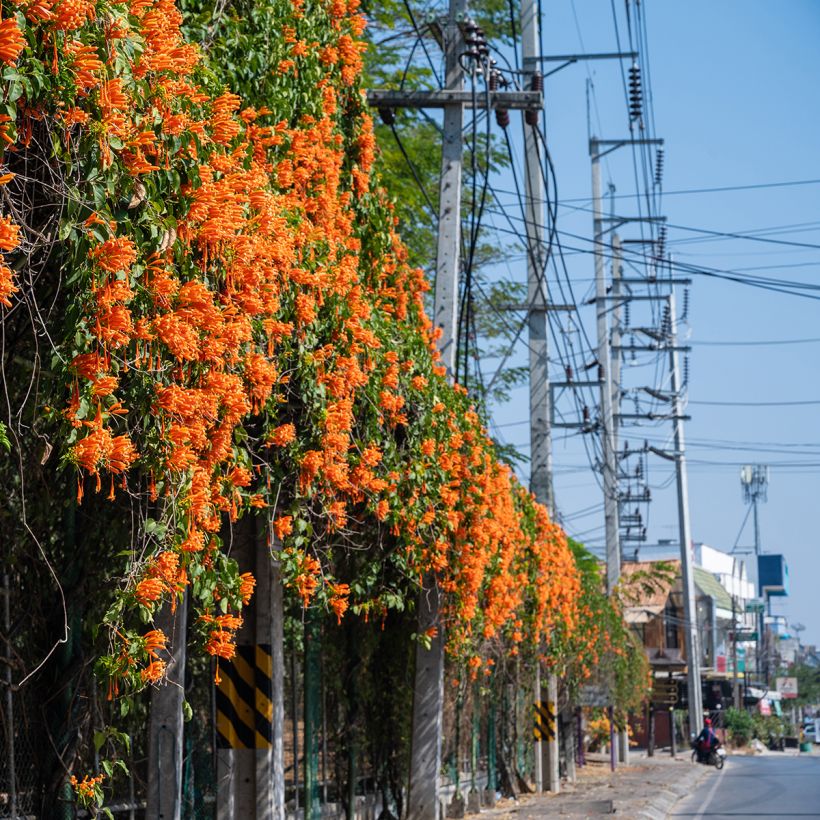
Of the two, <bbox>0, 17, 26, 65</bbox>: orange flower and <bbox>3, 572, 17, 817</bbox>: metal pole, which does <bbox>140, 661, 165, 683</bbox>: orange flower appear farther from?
<bbox>0, 17, 26, 65</bbox>: orange flower

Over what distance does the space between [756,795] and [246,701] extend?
1776 cm

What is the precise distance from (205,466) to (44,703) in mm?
1791

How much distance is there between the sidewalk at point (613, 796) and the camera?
766 inches

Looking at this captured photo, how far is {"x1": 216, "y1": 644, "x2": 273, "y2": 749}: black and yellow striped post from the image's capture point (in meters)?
10.6

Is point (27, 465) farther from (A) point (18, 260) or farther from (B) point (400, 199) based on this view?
(B) point (400, 199)

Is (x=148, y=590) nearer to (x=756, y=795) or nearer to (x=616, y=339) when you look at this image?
(x=756, y=795)

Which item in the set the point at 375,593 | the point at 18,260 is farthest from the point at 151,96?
the point at 375,593

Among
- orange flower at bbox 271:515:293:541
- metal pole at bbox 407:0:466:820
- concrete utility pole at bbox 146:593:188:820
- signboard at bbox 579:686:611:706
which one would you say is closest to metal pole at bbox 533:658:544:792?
signboard at bbox 579:686:611:706

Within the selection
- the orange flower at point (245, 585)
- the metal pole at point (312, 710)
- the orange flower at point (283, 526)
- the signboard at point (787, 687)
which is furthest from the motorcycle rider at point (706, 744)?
the signboard at point (787, 687)

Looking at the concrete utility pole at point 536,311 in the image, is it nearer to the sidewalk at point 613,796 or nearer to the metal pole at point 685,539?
the sidewalk at point 613,796

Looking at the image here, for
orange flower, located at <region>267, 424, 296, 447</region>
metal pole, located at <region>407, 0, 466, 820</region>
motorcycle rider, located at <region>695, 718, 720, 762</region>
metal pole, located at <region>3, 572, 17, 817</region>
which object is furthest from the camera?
motorcycle rider, located at <region>695, 718, 720, 762</region>

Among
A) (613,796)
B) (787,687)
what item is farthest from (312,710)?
(787,687)

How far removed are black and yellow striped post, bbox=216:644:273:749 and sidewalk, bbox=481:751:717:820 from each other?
866cm

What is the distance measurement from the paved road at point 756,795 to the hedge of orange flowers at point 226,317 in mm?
9604
